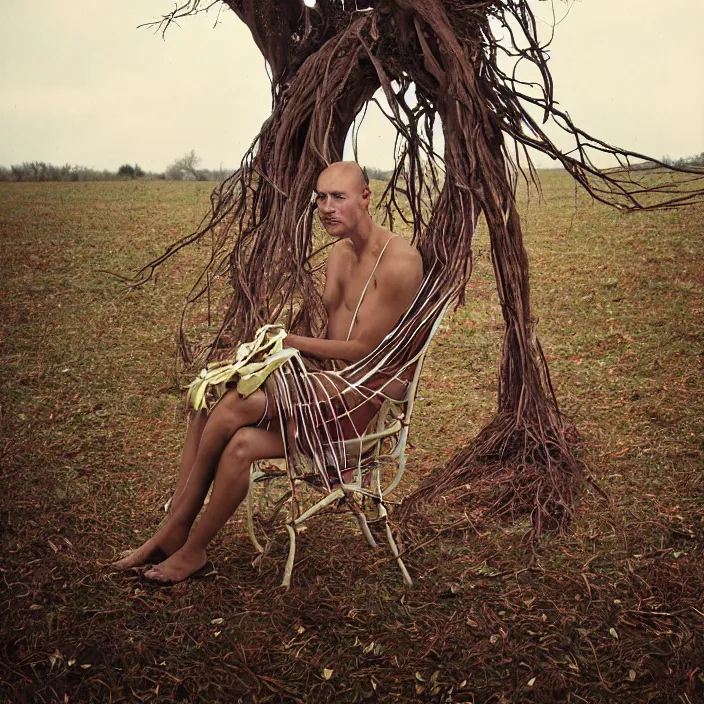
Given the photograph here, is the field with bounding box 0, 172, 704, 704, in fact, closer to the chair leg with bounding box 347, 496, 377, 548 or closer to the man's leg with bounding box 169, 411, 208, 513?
the chair leg with bounding box 347, 496, 377, 548

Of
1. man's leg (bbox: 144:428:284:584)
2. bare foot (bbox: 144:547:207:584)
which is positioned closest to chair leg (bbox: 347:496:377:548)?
man's leg (bbox: 144:428:284:584)

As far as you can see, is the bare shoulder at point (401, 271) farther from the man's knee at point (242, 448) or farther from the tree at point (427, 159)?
the man's knee at point (242, 448)

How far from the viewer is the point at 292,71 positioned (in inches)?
146

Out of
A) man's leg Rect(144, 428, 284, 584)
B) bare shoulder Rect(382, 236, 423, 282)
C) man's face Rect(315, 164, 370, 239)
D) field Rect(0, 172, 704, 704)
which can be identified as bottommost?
field Rect(0, 172, 704, 704)

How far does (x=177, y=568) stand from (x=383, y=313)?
1.16 m

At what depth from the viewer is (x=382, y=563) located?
3404mm

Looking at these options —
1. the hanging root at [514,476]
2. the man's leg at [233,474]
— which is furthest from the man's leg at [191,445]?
Result: the hanging root at [514,476]

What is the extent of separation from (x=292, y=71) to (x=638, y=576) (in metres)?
2.46

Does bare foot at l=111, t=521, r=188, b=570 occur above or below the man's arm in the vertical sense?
below

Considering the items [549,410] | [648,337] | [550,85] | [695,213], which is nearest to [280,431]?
[549,410]

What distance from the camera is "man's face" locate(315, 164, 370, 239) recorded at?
3078 millimetres

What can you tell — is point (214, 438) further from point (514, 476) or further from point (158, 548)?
point (514, 476)

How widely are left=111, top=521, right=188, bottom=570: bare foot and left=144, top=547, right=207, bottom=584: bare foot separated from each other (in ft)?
0.14

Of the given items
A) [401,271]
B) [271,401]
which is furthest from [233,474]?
[401,271]
